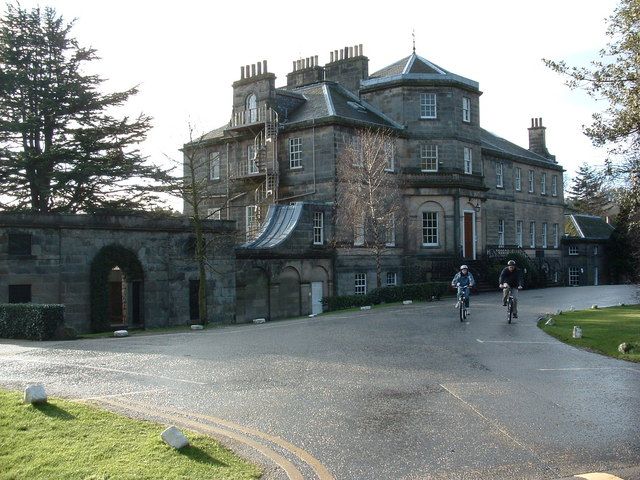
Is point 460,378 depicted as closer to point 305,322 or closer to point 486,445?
point 486,445

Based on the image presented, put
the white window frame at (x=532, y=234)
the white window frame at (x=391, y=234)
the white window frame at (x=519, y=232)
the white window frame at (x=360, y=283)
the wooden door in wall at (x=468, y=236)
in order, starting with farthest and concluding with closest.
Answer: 1. the white window frame at (x=532, y=234)
2. the white window frame at (x=519, y=232)
3. the wooden door in wall at (x=468, y=236)
4. the white window frame at (x=360, y=283)
5. the white window frame at (x=391, y=234)

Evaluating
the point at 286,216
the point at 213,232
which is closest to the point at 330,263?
the point at 286,216

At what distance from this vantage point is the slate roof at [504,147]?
48.6 meters

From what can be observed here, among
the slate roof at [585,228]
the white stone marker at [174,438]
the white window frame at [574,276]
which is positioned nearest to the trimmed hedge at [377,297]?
the white stone marker at [174,438]

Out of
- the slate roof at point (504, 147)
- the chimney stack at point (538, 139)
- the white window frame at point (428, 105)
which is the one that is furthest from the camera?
the chimney stack at point (538, 139)

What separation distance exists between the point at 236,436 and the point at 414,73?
1437 inches

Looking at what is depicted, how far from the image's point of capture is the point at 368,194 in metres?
35.5

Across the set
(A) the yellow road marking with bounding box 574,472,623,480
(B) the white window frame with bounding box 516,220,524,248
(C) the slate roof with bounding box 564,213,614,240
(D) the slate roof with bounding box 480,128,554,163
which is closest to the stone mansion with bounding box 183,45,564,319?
(D) the slate roof with bounding box 480,128,554,163

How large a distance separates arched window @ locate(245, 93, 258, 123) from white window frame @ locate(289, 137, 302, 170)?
311cm

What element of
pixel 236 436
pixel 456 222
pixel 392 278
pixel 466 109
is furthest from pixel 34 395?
pixel 466 109

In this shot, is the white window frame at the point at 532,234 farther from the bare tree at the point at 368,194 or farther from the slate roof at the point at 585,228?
the bare tree at the point at 368,194

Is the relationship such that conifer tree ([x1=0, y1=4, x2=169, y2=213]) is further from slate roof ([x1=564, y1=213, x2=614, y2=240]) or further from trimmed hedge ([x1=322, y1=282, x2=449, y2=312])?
slate roof ([x1=564, y1=213, x2=614, y2=240])

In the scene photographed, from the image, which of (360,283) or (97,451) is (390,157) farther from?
(97,451)

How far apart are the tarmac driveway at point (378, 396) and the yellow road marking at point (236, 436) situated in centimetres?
2
